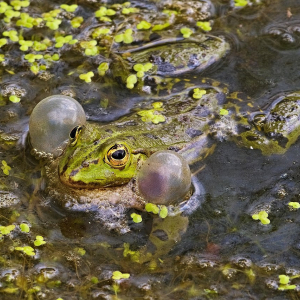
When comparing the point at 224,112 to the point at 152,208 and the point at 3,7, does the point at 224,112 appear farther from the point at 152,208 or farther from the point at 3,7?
the point at 3,7

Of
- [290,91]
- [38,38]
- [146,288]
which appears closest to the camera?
[146,288]

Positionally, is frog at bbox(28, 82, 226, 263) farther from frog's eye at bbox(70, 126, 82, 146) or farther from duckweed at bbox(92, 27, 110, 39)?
duckweed at bbox(92, 27, 110, 39)

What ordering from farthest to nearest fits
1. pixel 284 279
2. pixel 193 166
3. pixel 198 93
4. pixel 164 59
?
pixel 164 59 → pixel 198 93 → pixel 193 166 → pixel 284 279

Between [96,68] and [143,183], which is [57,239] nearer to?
[143,183]

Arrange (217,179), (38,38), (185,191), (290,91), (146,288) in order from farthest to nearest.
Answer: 1. (38,38)
2. (290,91)
3. (217,179)
4. (185,191)
5. (146,288)

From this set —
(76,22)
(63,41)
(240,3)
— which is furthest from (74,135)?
(240,3)

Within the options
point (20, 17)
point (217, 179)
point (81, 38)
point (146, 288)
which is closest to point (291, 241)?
point (217, 179)
